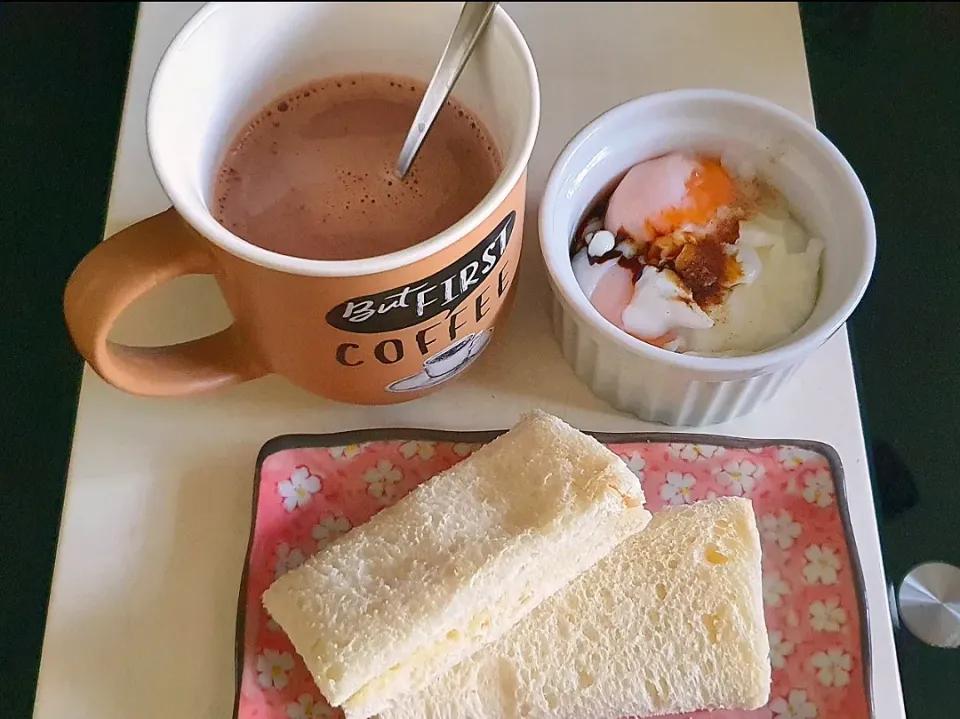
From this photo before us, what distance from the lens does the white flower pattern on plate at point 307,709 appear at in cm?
53

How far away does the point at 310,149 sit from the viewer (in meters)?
0.60

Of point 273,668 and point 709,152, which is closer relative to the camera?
point 273,668

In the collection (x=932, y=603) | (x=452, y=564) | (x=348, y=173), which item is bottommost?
(x=932, y=603)

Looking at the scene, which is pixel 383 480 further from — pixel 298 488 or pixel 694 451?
pixel 694 451

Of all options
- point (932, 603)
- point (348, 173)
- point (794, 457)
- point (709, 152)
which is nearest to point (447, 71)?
point (348, 173)

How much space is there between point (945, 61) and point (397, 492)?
55cm

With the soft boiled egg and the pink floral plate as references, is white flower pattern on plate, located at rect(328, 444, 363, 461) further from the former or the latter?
the soft boiled egg

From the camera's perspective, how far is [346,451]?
1.96 ft

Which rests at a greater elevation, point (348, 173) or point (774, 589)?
point (348, 173)

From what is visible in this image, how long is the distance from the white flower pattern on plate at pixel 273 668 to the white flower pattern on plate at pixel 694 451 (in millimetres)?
255

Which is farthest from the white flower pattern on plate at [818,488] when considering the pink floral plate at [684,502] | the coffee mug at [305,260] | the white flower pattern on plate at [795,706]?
the coffee mug at [305,260]

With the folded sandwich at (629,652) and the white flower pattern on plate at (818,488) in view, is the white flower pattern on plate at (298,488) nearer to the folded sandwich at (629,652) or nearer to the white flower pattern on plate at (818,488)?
the folded sandwich at (629,652)

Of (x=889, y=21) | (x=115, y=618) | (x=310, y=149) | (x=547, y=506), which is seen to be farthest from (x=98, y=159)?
(x=889, y=21)

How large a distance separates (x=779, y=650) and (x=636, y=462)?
0.44 ft
